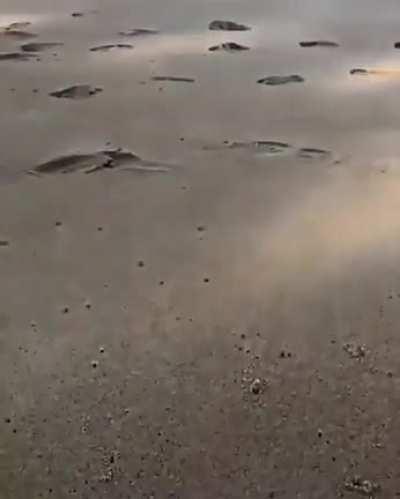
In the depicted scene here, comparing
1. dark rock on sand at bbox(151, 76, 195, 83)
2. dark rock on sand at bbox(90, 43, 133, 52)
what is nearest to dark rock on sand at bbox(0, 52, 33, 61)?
dark rock on sand at bbox(90, 43, 133, 52)

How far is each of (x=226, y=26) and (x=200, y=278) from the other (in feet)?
11.5

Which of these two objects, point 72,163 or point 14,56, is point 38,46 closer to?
point 14,56

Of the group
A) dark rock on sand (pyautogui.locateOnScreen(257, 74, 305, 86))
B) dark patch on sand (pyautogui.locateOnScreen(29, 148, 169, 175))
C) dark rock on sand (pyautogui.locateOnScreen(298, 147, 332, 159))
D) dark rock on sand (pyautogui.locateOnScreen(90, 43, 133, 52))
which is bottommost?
dark rock on sand (pyautogui.locateOnScreen(90, 43, 133, 52))

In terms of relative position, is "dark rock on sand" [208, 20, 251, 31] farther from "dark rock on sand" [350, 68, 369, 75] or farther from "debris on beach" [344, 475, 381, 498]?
"debris on beach" [344, 475, 381, 498]

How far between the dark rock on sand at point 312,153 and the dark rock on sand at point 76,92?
1299 millimetres

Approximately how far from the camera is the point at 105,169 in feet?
12.7

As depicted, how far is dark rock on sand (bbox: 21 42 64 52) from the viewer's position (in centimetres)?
569

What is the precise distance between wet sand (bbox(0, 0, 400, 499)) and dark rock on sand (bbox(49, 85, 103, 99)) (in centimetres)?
2

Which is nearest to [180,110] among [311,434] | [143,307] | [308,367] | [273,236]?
[273,236]

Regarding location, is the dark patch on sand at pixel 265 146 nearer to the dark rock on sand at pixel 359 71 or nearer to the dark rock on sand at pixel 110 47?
the dark rock on sand at pixel 359 71

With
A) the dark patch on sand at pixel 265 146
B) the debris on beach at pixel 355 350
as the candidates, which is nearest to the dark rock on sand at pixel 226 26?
the dark patch on sand at pixel 265 146

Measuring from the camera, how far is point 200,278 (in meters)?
2.99

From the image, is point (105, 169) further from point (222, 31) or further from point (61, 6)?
point (61, 6)

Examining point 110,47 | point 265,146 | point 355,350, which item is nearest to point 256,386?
point 355,350
